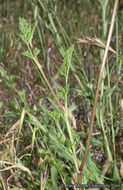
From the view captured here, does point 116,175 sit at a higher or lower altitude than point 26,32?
lower

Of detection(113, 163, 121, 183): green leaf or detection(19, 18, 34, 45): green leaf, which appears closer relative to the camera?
detection(19, 18, 34, 45): green leaf

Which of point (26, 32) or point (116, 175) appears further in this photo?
point (116, 175)

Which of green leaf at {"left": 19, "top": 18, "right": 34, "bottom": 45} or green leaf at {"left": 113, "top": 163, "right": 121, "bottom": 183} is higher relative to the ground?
green leaf at {"left": 19, "top": 18, "right": 34, "bottom": 45}

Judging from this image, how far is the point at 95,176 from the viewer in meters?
0.93

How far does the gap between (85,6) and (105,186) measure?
7.87 feet

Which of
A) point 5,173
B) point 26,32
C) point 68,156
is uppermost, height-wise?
point 26,32

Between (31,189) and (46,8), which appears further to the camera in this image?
(46,8)

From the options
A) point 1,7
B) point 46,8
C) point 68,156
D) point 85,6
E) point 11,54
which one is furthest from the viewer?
point 1,7

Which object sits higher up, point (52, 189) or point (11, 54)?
point (11, 54)

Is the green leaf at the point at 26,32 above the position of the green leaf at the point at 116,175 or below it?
above

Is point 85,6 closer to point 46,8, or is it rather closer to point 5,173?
point 46,8

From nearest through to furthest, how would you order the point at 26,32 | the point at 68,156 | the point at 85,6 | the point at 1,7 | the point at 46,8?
the point at 26,32 → the point at 68,156 → the point at 46,8 → the point at 85,6 → the point at 1,7

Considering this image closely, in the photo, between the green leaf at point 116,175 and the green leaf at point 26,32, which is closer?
the green leaf at point 26,32

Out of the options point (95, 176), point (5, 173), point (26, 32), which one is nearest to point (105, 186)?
point (95, 176)
